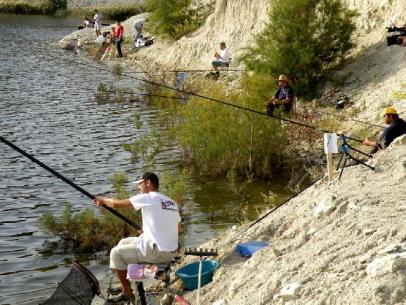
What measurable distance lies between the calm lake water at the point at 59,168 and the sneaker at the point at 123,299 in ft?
5.78

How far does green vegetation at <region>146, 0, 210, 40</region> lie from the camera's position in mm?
32219

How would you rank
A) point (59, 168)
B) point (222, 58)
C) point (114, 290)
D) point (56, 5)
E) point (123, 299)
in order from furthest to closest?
1. point (56, 5)
2. point (222, 58)
3. point (59, 168)
4. point (114, 290)
5. point (123, 299)

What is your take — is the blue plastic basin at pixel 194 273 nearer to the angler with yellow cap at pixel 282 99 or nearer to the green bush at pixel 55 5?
the angler with yellow cap at pixel 282 99

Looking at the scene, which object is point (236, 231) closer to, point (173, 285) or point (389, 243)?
point (173, 285)

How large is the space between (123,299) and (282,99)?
8437mm

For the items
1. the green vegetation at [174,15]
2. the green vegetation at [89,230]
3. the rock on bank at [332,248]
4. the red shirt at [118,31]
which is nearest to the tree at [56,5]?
the red shirt at [118,31]

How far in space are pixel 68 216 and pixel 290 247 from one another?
174 inches

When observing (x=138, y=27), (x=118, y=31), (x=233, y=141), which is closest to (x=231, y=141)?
(x=233, y=141)

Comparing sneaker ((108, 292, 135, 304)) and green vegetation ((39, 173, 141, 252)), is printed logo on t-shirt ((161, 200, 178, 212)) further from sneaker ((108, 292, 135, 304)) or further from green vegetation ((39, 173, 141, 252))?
green vegetation ((39, 173, 141, 252))

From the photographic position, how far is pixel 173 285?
8.78m

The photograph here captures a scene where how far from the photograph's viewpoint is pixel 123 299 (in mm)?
8141

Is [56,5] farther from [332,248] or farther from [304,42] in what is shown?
[332,248]

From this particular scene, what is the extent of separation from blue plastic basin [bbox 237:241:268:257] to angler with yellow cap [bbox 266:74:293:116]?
6.70 metres

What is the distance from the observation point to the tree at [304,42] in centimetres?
1875
